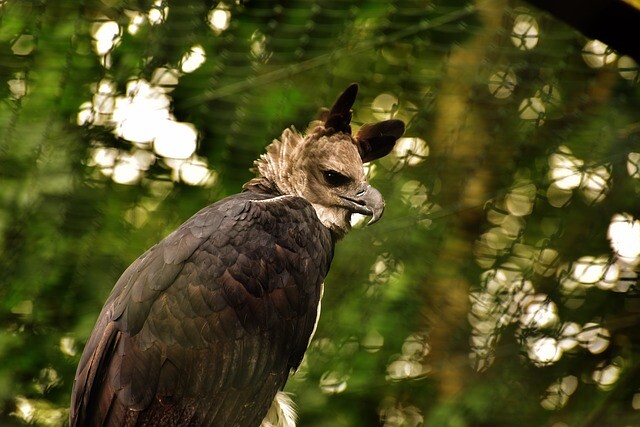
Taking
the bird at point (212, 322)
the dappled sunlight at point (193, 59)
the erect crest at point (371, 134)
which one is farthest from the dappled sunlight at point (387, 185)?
the bird at point (212, 322)

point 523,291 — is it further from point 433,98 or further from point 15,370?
point 15,370

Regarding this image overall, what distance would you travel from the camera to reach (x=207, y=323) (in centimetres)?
241

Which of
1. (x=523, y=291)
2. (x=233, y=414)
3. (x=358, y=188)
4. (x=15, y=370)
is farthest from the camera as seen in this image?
(x=523, y=291)

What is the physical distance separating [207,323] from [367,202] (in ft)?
2.31

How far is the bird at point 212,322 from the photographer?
2332 mm

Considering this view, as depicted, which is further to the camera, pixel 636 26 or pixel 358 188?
pixel 358 188

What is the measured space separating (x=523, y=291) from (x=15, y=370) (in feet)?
6.88

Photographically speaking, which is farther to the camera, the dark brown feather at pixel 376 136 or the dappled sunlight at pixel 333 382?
the dappled sunlight at pixel 333 382

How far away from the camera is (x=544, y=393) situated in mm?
3766

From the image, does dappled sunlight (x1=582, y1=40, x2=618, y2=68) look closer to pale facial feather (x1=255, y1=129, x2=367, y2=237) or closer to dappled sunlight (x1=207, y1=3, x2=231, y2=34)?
pale facial feather (x1=255, y1=129, x2=367, y2=237)

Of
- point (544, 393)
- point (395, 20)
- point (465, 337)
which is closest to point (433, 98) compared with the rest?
point (395, 20)

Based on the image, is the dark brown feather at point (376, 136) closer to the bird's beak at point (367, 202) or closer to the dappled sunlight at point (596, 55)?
the bird's beak at point (367, 202)

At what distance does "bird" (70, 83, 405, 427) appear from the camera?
7.65 ft

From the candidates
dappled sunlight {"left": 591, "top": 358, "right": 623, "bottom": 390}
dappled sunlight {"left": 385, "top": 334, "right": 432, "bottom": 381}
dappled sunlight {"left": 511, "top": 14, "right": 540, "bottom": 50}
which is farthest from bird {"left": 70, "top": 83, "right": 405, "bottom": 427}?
dappled sunlight {"left": 591, "top": 358, "right": 623, "bottom": 390}
